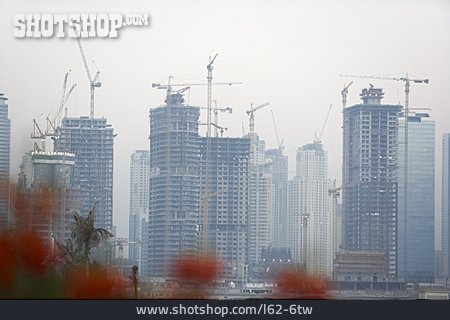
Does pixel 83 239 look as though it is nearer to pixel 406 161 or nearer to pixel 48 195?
pixel 48 195

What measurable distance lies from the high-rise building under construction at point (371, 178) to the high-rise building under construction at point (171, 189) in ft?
2.87

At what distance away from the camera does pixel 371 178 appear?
705 cm

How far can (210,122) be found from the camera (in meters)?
6.90

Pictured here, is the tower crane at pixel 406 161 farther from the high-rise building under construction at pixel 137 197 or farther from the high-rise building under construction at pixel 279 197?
the high-rise building under construction at pixel 137 197

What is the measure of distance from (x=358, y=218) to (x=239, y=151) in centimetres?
80

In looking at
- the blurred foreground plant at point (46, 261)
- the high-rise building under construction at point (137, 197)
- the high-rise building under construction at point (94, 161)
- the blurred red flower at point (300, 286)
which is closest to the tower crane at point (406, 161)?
the blurred red flower at point (300, 286)

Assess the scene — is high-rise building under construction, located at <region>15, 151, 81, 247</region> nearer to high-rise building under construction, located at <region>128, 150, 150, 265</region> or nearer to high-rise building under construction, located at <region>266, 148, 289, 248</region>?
high-rise building under construction, located at <region>128, 150, 150, 265</region>

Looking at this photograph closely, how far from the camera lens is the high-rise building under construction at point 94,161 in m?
6.90

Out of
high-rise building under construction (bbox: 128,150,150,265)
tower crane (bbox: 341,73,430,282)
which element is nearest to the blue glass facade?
tower crane (bbox: 341,73,430,282)

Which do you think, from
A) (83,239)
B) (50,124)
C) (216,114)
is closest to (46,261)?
(83,239)

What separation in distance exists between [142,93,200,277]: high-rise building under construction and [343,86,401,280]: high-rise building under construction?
87 centimetres

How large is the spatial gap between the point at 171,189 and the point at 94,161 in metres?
0.47

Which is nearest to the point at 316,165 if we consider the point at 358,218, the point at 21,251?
the point at 358,218

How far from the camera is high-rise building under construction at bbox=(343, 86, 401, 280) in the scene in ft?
23.0
